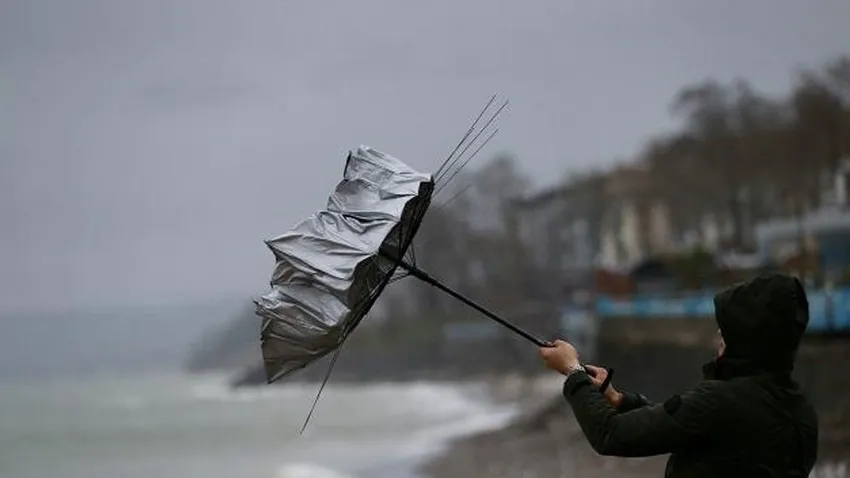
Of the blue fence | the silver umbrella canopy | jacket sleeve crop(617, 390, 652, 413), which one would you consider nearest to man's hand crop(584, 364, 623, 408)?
jacket sleeve crop(617, 390, 652, 413)

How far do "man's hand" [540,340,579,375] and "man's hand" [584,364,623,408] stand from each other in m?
0.04

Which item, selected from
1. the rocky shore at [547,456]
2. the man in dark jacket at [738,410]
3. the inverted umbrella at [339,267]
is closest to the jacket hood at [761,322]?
the man in dark jacket at [738,410]

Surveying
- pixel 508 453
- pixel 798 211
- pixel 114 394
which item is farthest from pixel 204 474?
pixel 114 394

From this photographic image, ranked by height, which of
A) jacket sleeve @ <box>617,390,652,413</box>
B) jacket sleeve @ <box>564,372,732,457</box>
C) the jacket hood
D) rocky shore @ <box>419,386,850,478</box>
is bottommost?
jacket sleeve @ <box>564,372,732,457</box>

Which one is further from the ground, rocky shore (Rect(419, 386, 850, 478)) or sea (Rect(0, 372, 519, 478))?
sea (Rect(0, 372, 519, 478))

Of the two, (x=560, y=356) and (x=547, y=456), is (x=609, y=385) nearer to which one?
(x=560, y=356)

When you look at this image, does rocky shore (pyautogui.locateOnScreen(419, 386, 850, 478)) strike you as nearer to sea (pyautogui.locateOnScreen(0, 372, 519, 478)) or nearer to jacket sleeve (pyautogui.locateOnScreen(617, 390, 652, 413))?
sea (pyautogui.locateOnScreen(0, 372, 519, 478))

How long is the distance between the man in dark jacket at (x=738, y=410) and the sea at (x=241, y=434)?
21.6 metres

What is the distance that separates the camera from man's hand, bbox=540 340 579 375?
305cm

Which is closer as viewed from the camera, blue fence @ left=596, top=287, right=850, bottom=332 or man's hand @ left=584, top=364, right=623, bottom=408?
man's hand @ left=584, top=364, right=623, bottom=408

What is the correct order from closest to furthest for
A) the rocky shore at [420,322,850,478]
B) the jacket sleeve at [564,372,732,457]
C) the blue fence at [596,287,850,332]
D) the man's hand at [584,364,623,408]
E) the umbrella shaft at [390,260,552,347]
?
the jacket sleeve at [564,372,732,457]
the man's hand at [584,364,623,408]
the umbrella shaft at [390,260,552,347]
the rocky shore at [420,322,850,478]
the blue fence at [596,287,850,332]

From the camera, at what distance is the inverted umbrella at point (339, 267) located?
3.38 m

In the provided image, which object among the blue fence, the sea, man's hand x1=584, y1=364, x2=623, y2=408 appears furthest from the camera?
the sea

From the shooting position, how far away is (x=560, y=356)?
3.08 metres
